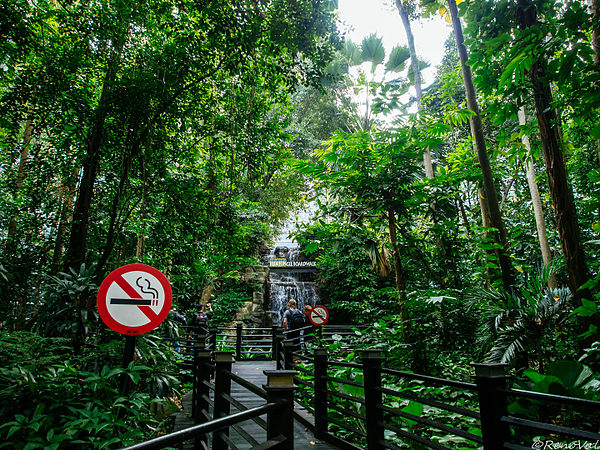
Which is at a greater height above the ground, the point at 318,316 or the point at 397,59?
the point at 397,59

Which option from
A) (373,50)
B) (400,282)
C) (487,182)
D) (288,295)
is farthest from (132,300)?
(288,295)

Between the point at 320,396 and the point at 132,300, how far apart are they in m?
2.57

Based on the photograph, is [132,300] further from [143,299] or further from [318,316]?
[318,316]

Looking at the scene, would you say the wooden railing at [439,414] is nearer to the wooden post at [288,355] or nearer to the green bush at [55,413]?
the wooden post at [288,355]

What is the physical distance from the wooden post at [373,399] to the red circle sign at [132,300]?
79.9 inches

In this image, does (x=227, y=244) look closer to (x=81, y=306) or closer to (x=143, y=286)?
(x=81, y=306)

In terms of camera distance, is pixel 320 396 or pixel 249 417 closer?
pixel 249 417

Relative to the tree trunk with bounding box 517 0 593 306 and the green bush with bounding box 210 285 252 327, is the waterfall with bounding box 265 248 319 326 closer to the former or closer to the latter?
the green bush with bounding box 210 285 252 327

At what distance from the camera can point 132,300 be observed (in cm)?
310

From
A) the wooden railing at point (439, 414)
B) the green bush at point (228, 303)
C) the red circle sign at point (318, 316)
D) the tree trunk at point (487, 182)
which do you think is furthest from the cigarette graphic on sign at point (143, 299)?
the green bush at point (228, 303)

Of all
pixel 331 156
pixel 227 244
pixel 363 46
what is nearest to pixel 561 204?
pixel 331 156

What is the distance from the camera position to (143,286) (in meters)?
3.18

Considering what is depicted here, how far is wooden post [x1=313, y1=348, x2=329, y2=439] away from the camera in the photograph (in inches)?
162

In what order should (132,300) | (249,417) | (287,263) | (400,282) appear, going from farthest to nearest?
(287,263), (400,282), (132,300), (249,417)
